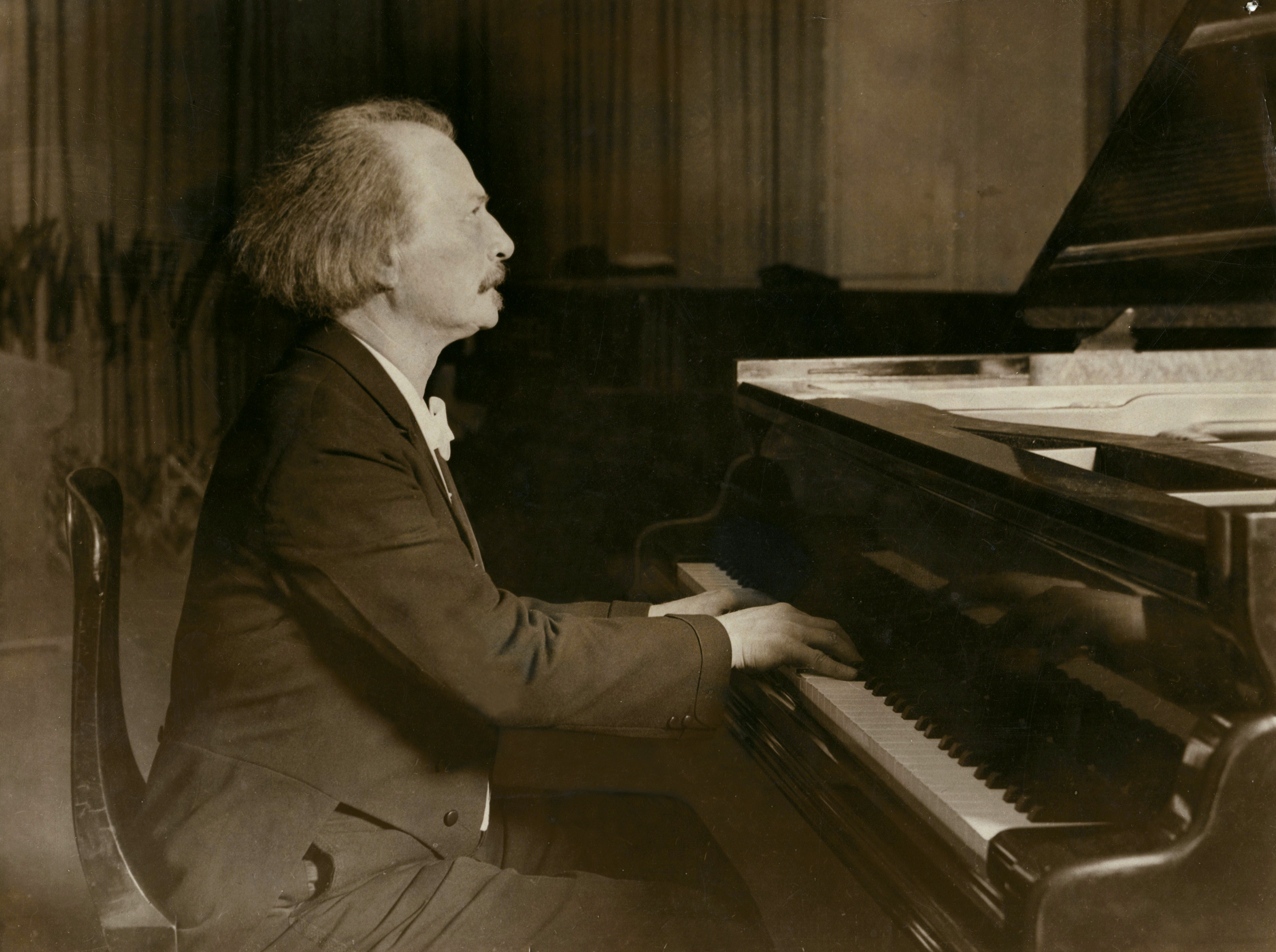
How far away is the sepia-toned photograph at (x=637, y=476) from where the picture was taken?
1140 millimetres

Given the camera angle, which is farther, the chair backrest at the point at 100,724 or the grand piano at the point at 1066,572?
the chair backrest at the point at 100,724

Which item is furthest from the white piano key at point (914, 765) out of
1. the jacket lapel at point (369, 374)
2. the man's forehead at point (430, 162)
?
the man's forehead at point (430, 162)

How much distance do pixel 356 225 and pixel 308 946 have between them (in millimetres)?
995

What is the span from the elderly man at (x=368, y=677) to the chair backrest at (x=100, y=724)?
0.13 feet

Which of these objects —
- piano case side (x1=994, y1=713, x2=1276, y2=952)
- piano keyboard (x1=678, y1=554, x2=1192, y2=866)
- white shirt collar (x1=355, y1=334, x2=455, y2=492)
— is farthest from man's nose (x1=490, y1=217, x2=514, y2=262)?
piano case side (x1=994, y1=713, x2=1276, y2=952)

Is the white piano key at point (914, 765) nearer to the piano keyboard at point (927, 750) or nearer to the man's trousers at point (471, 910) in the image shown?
the piano keyboard at point (927, 750)

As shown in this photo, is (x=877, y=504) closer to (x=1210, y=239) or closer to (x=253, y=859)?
(x=253, y=859)

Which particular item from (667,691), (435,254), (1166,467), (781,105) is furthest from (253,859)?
(781,105)

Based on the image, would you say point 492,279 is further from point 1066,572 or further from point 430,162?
point 1066,572

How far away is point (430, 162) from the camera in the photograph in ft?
4.91

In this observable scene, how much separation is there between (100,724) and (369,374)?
61cm

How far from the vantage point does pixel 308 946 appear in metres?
1.29

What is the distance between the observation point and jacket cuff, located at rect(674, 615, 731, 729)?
1.39 meters

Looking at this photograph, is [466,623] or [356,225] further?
[356,225]
